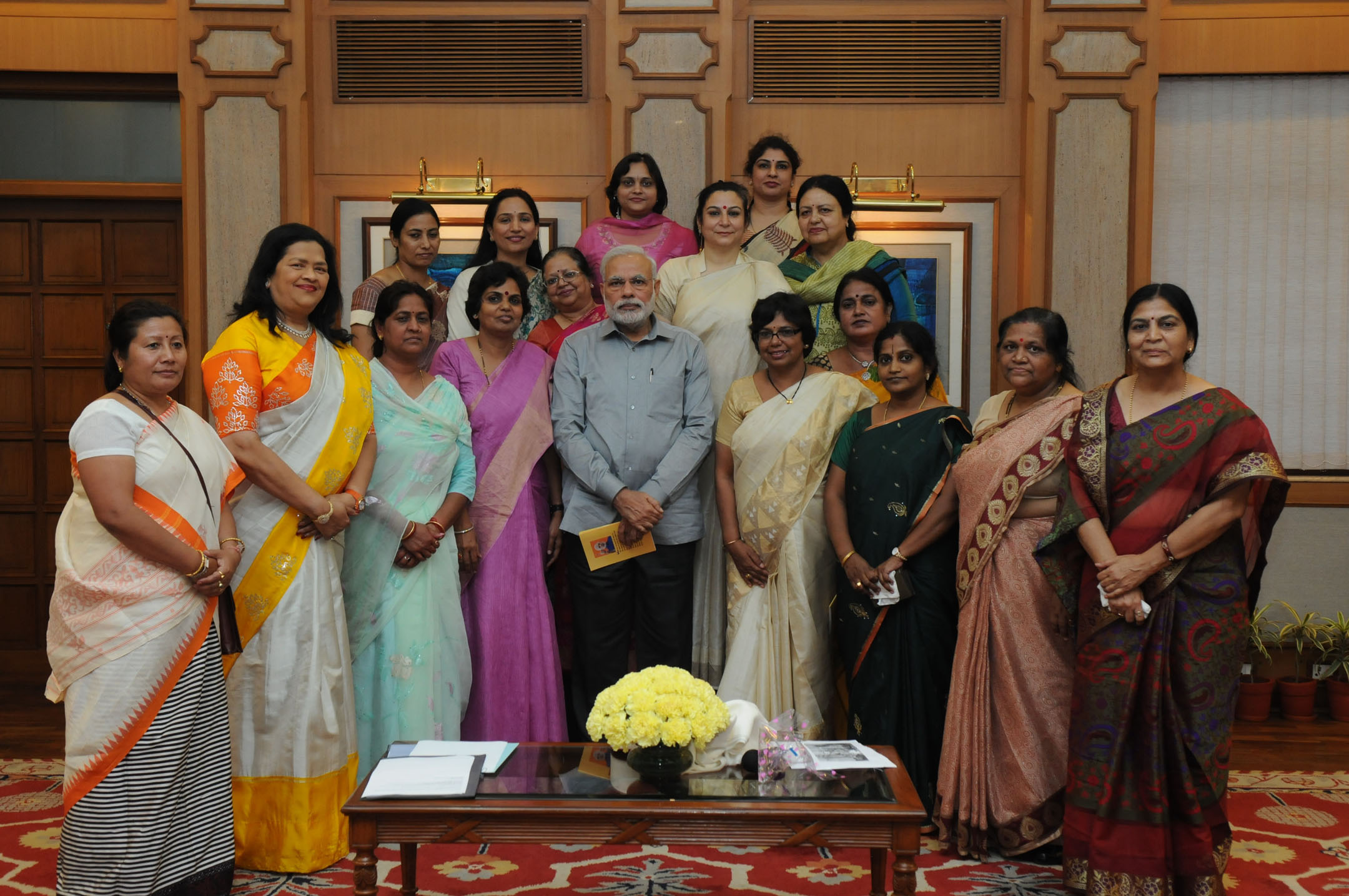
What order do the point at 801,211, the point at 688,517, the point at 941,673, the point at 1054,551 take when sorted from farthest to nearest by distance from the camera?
the point at 801,211, the point at 688,517, the point at 941,673, the point at 1054,551

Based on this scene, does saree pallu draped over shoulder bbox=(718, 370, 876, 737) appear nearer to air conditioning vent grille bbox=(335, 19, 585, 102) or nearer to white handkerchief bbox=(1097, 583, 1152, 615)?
white handkerchief bbox=(1097, 583, 1152, 615)

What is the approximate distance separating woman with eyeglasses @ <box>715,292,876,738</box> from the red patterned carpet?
0.58m

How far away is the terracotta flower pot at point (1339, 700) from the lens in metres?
4.80

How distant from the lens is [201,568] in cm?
273

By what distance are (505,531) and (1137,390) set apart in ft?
6.62

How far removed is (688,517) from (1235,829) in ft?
6.49

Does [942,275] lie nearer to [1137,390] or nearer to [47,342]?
[1137,390]

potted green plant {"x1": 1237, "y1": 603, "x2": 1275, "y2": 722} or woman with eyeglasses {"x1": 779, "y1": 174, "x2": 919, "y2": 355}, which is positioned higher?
woman with eyeglasses {"x1": 779, "y1": 174, "x2": 919, "y2": 355}

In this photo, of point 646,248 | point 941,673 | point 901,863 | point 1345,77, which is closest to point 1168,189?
point 1345,77

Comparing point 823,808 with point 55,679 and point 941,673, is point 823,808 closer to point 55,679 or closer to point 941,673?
point 941,673

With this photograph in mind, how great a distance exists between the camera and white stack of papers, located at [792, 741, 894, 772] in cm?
246

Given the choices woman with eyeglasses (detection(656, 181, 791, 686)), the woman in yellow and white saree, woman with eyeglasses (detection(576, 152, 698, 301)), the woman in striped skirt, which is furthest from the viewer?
woman with eyeglasses (detection(576, 152, 698, 301))

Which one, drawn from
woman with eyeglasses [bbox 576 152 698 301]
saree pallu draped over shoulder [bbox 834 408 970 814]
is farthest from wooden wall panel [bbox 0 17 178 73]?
saree pallu draped over shoulder [bbox 834 408 970 814]

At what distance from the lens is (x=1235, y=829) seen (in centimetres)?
339
